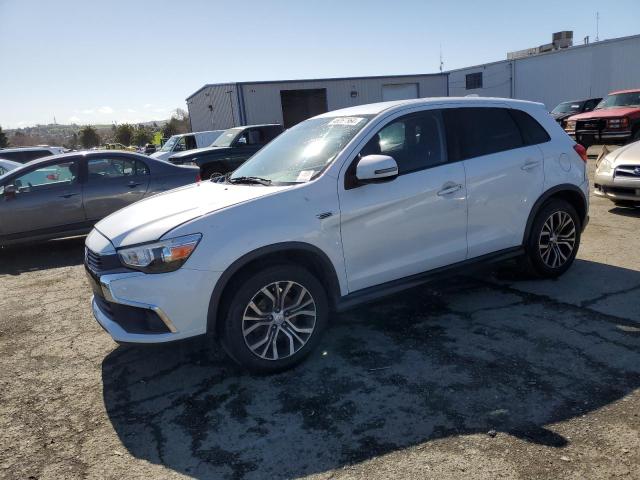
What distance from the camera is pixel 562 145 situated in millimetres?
4840

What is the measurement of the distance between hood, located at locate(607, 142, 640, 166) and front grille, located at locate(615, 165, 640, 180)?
0.06 metres

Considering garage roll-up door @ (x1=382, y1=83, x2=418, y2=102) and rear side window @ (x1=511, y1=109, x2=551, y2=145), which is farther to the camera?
garage roll-up door @ (x1=382, y1=83, x2=418, y2=102)

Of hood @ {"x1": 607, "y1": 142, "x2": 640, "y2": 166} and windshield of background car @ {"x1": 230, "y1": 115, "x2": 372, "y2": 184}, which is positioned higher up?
windshield of background car @ {"x1": 230, "y1": 115, "x2": 372, "y2": 184}

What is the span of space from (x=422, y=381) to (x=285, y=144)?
234cm

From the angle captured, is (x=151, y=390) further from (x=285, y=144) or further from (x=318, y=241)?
(x=285, y=144)

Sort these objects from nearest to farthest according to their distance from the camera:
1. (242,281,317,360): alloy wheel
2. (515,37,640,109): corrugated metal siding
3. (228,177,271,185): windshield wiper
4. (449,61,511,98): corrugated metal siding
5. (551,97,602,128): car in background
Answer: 1. (242,281,317,360): alloy wheel
2. (228,177,271,185): windshield wiper
3. (551,97,602,128): car in background
4. (515,37,640,109): corrugated metal siding
5. (449,61,511,98): corrugated metal siding

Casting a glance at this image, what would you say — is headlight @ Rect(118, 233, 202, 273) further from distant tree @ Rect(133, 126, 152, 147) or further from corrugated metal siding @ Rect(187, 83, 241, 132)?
distant tree @ Rect(133, 126, 152, 147)

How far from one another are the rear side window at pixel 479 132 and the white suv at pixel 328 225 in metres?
0.01

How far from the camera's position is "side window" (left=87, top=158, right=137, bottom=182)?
7.78 metres

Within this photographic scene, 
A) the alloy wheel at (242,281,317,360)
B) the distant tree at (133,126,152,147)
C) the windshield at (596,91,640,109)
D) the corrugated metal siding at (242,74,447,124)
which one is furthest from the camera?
the distant tree at (133,126,152,147)

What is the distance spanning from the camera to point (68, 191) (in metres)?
7.55

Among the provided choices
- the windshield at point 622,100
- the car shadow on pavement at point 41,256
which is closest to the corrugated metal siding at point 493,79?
the windshield at point 622,100

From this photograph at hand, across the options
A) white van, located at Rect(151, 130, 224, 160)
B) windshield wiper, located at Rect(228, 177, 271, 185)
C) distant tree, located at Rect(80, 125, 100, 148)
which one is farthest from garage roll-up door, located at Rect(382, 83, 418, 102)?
distant tree, located at Rect(80, 125, 100, 148)

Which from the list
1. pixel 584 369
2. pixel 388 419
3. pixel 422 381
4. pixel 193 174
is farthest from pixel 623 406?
pixel 193 174
